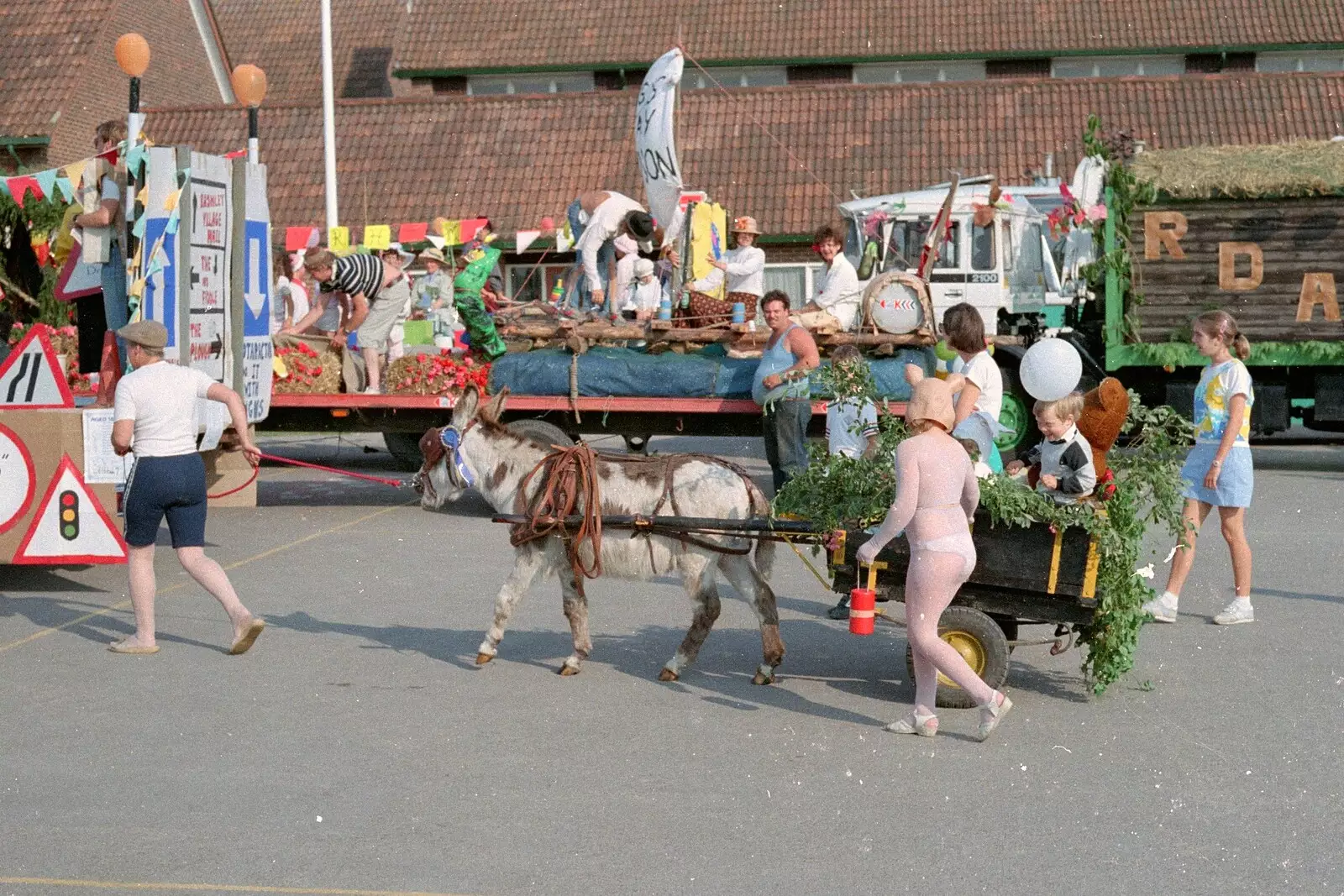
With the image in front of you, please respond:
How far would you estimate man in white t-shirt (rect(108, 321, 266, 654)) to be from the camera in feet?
28.3

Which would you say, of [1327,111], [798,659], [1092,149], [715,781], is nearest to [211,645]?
[798,659]

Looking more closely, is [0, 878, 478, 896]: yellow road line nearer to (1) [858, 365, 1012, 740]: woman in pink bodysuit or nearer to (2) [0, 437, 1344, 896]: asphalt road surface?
(2) [0, 437, 1344, 896]: asphalt road surface

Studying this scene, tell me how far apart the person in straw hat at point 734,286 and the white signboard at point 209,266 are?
438 cm

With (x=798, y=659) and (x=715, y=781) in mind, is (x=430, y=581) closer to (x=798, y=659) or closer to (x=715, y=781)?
(x=798, y=659)

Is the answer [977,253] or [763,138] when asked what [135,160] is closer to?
[977,253]

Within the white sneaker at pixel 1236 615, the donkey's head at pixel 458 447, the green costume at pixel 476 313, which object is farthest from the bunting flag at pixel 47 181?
the white sneaker at pixel 1236 615

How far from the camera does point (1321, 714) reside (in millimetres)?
7371

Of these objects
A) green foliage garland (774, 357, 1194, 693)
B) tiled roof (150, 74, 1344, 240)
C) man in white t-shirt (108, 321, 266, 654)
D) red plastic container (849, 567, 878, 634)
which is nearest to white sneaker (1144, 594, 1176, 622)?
green foliage garland (774, 357, 1194, 693)

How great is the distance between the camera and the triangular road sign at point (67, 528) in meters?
10.4

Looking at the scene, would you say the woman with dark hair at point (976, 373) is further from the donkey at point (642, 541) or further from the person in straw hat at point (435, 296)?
the person in straw hat at point (435, 296)

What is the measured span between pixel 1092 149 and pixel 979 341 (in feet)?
32.8

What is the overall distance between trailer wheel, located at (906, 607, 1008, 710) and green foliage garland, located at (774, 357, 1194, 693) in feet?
1.47

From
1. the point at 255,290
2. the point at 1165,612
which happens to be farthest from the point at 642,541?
the point at 255,290

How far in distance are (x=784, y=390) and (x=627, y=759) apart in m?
6.67
